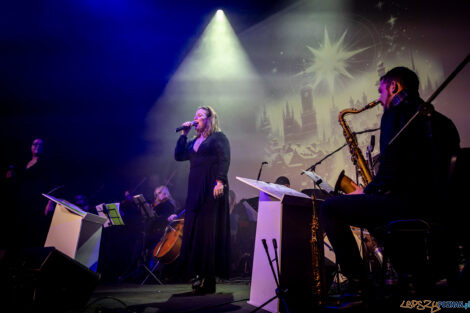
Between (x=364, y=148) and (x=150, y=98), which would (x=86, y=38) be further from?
(x=364, y=148)

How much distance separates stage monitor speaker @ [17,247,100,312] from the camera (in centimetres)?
184

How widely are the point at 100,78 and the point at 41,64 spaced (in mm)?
1418

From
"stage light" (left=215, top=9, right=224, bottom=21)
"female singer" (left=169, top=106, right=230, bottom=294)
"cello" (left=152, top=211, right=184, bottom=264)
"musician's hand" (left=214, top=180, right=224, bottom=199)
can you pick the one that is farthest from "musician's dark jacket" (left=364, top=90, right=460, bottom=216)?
"stage light" (left=215, top=9, right=224, bottom=21)

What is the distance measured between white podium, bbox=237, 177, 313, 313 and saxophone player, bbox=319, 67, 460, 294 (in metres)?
0.31

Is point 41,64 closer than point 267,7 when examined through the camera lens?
Yes

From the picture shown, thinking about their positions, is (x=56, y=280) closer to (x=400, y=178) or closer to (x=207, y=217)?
(x=207, y=217)

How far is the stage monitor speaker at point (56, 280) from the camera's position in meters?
1.84

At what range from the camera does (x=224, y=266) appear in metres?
3.26

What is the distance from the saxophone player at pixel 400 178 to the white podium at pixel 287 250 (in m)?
0.31

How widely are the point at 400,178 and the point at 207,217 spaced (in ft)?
6.71

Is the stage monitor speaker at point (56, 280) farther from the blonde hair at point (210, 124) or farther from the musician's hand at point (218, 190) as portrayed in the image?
the blonde hair at point (210, 124)

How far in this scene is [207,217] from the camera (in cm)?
330

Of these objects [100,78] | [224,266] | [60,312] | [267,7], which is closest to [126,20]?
[100,78]

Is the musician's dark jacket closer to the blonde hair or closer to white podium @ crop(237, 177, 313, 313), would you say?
white podium @ crop(237, 177, 313, 313)
